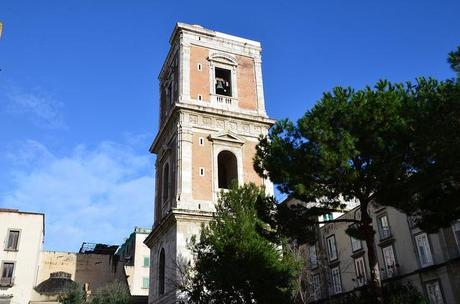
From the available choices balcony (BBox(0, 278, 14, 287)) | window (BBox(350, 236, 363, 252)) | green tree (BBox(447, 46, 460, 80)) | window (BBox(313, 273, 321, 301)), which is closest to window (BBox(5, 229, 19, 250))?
balcony (BBox(0, 278, 14, 287))

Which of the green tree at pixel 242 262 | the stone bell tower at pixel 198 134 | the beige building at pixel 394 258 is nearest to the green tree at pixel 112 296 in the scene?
the stone bell tower at pixel 198 134

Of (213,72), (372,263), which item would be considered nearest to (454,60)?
(372,263)

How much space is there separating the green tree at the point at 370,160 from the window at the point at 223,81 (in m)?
14.6

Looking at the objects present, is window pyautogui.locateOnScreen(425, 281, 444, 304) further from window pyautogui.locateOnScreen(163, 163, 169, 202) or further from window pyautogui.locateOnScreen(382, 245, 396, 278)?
window pyautogui.locateOnScreen(163, 163, 169, 202)

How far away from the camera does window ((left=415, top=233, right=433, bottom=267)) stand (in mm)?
27763

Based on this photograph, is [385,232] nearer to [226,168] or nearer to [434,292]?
[434,292]

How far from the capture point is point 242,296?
58.0ft

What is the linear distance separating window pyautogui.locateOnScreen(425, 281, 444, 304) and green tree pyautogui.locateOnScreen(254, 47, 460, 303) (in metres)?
13.2

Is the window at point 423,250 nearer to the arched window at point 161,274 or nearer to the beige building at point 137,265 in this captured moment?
the arched window at point 161,274

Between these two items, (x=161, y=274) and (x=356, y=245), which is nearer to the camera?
(x=161, y=274)

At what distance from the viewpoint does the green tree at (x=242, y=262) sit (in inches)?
693

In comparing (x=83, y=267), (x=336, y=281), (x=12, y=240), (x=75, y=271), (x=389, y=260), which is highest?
(x=12, y=240)

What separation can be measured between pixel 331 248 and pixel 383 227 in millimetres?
5998

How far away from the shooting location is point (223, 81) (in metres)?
31.7
